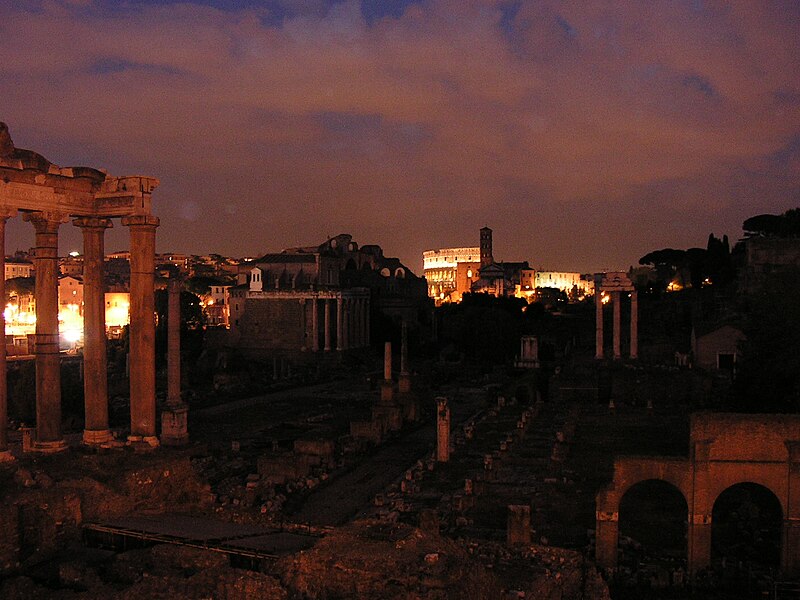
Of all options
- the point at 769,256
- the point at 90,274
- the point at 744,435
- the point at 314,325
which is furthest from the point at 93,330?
the point at 314,325

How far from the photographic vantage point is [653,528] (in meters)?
17.2

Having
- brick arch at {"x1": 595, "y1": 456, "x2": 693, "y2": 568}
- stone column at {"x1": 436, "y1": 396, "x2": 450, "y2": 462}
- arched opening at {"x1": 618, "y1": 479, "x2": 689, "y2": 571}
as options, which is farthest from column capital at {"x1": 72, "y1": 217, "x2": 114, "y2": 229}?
stone column at {"x1": 436, "y1": 396, "x2": 450, "y2": 462}

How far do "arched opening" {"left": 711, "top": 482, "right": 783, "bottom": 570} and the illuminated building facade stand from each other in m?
109

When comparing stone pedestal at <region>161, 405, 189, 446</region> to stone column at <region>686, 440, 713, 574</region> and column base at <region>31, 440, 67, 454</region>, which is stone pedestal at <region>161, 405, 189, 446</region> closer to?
column base at <region>31, 440, 67, 454</region>

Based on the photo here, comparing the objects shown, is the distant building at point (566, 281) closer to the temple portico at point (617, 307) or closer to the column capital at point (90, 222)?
the temple portico at point (617, 307)

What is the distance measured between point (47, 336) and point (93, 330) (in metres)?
0.88

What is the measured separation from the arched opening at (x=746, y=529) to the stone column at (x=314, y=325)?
47.0 metres

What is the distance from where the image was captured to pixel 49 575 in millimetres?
10492

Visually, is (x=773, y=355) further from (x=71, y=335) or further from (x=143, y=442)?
(x=71, y=335)

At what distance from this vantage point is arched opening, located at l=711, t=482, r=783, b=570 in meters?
15.6

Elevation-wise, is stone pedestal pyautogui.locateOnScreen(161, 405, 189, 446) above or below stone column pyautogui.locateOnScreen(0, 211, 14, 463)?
below

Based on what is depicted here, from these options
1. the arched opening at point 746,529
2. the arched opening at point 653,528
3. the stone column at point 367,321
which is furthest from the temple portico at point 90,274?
the stone column at point 367,321

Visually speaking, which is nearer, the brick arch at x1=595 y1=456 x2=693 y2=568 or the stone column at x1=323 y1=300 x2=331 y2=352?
the brick arch at x1=595 y1=456 x2=693 y2=568

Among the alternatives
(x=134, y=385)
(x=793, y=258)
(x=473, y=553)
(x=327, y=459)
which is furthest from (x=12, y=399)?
(x=793, y=258)
